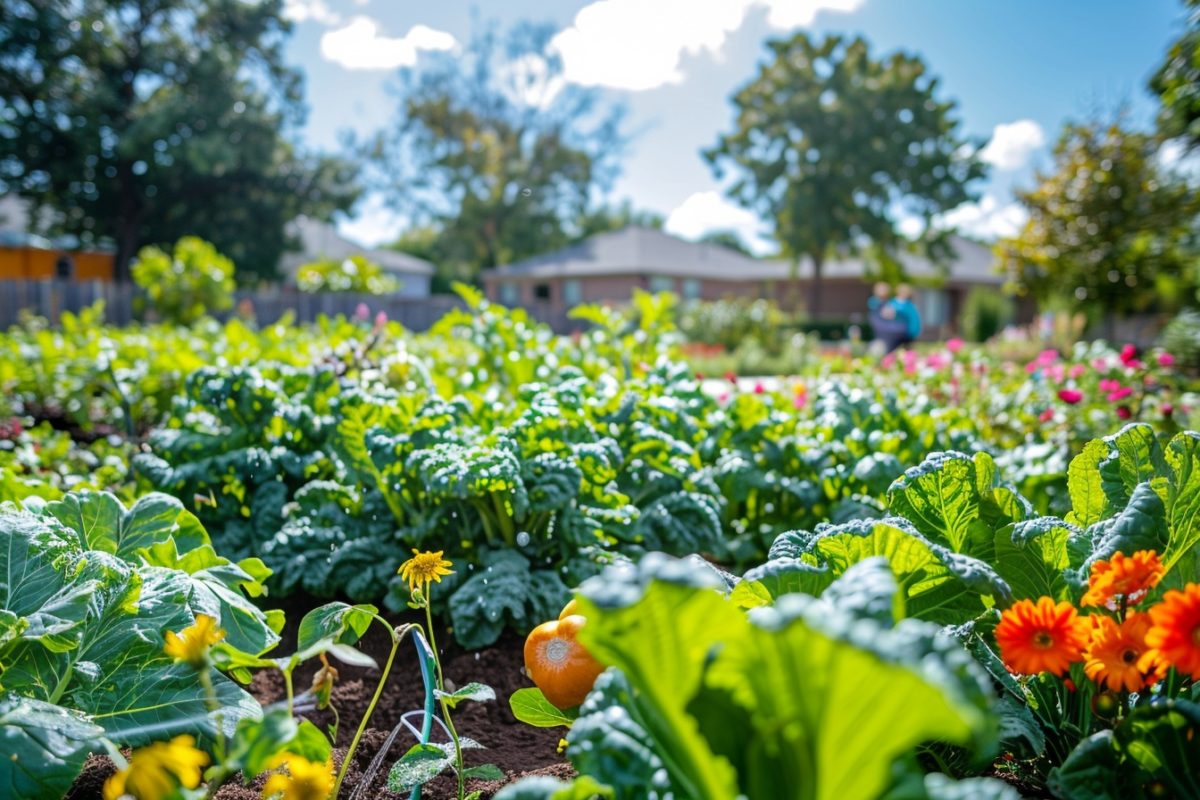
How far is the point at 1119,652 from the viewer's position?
1.16 meters

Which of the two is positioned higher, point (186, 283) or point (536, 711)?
point (186, 283)

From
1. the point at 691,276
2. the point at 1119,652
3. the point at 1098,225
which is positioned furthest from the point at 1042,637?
the point at 691,276

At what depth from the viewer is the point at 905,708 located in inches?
30.6

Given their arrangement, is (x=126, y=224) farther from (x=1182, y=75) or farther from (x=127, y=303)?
(x=1182, y=75)

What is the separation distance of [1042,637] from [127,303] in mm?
18717

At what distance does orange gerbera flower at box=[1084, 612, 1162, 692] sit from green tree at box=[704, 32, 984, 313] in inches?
1316

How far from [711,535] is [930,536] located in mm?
1224

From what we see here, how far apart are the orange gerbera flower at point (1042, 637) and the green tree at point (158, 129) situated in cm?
2767

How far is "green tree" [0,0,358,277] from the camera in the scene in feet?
83.5

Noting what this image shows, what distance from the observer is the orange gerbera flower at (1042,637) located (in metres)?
1.14

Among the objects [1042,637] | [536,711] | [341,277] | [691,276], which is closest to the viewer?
[1042,637]

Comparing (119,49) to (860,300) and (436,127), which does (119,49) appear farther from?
(860,300)

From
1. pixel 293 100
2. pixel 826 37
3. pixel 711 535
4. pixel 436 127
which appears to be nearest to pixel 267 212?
pixel 293 100

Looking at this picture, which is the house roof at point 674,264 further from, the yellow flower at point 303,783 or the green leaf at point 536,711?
the yellow flower at point 303,783
